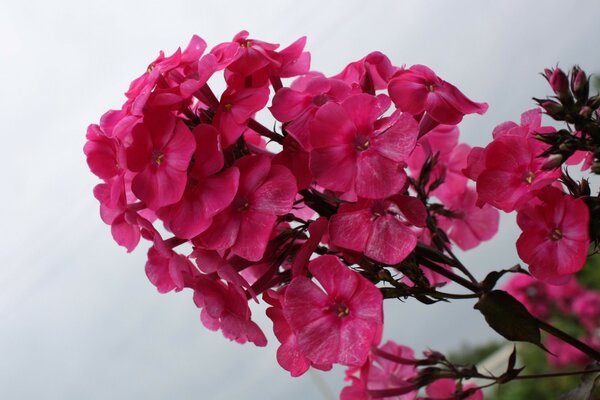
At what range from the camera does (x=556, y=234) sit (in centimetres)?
63

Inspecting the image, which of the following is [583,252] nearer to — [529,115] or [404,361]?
[529,115]

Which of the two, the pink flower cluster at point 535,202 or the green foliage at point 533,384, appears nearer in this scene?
the pink flower cluster at point 535,202

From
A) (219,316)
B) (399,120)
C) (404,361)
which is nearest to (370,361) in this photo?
(404,361)

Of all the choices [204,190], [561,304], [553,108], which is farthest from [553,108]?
[561,304]

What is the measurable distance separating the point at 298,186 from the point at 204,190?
0.08 metres

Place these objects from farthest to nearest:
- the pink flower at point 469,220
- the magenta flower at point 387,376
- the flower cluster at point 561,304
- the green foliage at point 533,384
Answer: the green foliage at point 533,384 → the flower cluster at point 561,304 → the pink flower at point 469,220 → the magenta flower at point 387,376

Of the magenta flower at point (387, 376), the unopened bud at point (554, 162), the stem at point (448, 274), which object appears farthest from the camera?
the magenta flower at point (387, 376)

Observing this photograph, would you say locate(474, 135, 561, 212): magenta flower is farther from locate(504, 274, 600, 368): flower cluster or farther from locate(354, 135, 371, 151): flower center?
locate(504, 274, 600, 368): flower cluster

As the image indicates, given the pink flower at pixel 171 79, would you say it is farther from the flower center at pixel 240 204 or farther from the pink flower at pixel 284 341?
the pink flower at pixel 284 341

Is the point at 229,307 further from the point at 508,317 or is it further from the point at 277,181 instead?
the point at 508,317

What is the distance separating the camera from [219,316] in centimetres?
67

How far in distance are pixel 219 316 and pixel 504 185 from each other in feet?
0.97

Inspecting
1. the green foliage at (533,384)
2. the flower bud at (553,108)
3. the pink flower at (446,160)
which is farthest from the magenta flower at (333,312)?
the green foliage at (533,384)

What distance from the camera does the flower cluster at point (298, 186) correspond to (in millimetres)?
599
